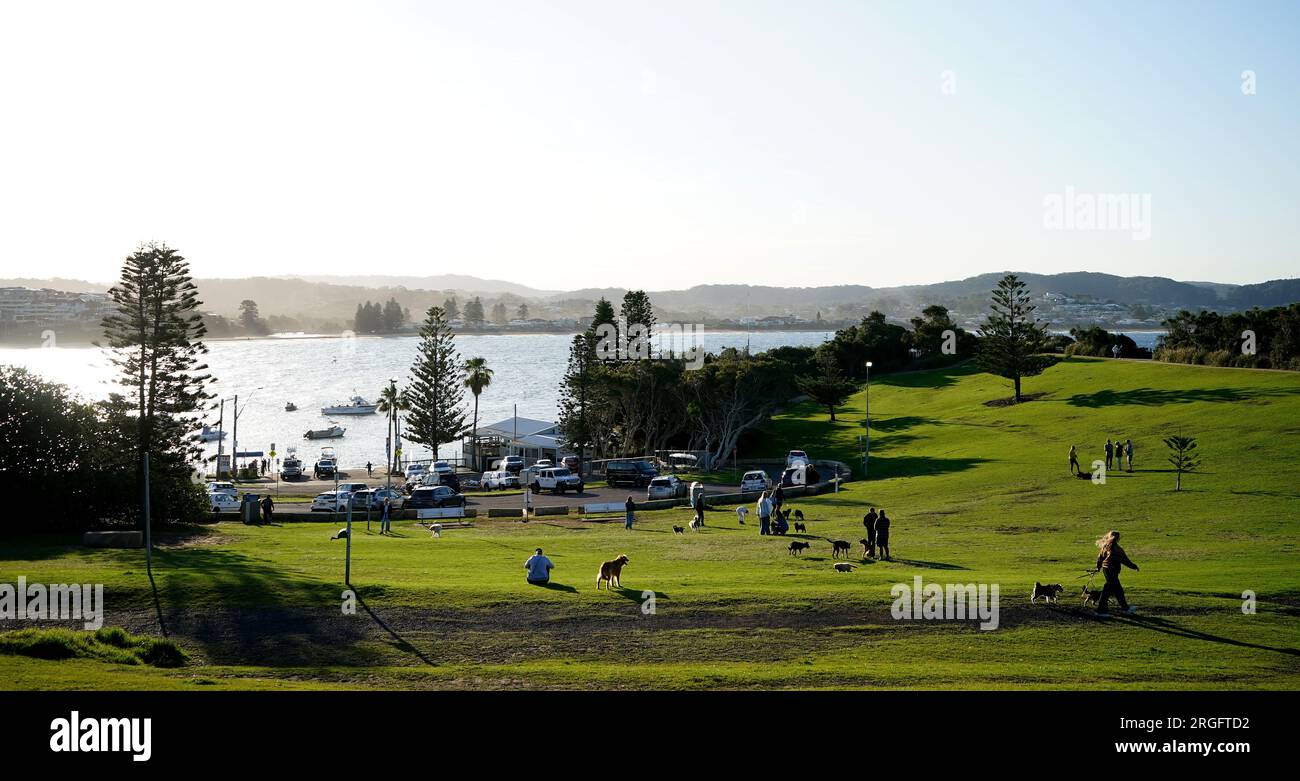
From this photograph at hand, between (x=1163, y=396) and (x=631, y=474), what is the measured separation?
32213mm

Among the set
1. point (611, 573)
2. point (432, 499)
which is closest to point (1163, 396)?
point (432, 499)

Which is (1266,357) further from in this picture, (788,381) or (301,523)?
(301,523)

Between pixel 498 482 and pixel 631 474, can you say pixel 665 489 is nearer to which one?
pixel 631 474

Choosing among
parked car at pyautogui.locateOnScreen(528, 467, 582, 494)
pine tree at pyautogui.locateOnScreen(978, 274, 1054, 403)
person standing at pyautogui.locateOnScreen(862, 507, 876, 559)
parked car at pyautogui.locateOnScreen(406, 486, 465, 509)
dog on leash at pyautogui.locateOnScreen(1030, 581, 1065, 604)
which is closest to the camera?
dog on leash at pyautogui.locateOnScreen(1030, 581, 1065, 604)

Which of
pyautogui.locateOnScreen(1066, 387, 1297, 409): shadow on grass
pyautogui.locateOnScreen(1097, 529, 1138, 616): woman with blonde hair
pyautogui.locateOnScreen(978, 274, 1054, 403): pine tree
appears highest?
pyautogui.locateOnScreen(978, 274, 1054, 403): pine tree

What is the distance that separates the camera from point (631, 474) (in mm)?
55531

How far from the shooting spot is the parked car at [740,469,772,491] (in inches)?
1892

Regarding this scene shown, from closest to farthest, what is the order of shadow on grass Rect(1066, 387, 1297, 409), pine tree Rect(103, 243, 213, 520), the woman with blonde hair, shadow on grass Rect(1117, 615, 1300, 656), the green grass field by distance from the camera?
the green grass field → shadow on grass Rect(1117, 615, 1300, 656) → the woman with blonde hair → pine tree Rect(103, 243, 213, 520) → shadow on grass Rect(1066, 387, 1297, 409)

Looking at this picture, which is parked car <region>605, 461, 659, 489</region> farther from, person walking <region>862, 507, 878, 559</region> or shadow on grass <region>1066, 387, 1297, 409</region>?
person walking <region>862, 507, 878, 559</region>

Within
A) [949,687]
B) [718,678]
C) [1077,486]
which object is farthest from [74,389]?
[1077,486]

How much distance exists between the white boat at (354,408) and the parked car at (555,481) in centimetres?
10431

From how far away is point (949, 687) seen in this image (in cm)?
1349

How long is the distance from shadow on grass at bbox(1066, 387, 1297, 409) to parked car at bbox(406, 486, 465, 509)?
39.4m

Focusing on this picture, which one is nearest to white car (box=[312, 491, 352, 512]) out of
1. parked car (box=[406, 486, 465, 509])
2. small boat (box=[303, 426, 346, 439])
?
parked car (box=[406, 486, 465, 509])
